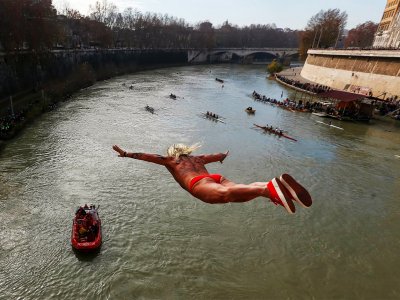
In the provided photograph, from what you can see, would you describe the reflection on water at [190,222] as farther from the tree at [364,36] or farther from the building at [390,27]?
the tree at [364,36]

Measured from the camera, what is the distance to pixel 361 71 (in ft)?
165

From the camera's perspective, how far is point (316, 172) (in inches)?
971

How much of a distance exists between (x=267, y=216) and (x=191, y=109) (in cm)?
2609

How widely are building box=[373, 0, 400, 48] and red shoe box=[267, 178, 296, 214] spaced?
232 feet

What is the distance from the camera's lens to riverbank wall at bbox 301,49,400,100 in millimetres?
43656

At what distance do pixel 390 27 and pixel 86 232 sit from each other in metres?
76.5

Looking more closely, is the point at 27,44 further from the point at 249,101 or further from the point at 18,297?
the point at 18,297

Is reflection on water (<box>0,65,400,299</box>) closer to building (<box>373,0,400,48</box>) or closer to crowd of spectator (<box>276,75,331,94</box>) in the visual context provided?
crowd of spectator (<box>276,75,331,94</box>)

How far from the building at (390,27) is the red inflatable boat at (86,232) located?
216 feet

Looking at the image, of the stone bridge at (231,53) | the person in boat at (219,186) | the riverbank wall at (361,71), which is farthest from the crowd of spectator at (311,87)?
the person in boat at (219,186)

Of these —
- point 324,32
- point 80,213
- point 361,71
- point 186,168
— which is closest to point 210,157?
point 186,168

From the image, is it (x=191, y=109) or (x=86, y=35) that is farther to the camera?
(x=86, y=35)

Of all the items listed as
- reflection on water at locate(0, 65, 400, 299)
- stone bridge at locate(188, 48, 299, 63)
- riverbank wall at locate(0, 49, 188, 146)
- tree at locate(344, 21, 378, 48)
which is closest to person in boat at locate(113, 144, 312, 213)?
reflection on water at locate(0, 65, 400, 299)

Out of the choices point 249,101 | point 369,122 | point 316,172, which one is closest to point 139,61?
point 249,101
